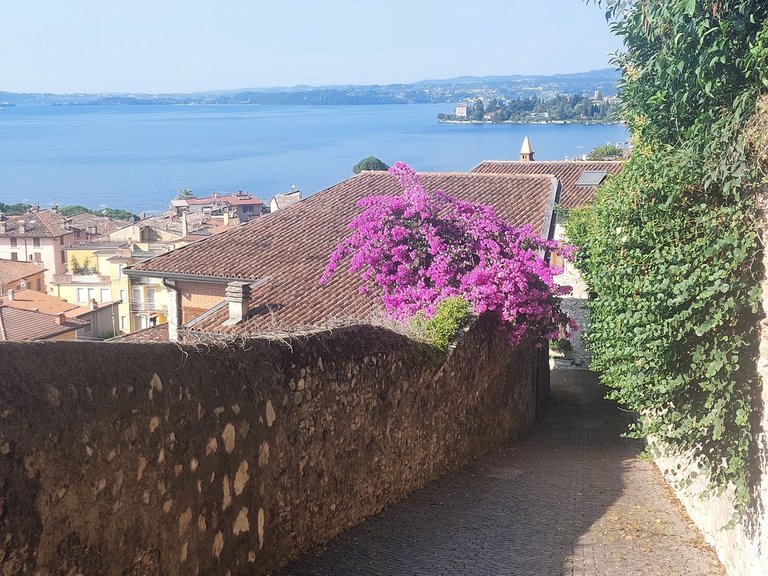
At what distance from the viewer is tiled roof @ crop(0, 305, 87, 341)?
47.2 meters

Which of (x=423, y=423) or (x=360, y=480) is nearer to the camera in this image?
(x=360, y=480)

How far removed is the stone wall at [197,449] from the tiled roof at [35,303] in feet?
160

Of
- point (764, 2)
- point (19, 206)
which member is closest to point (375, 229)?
point (764, 2)

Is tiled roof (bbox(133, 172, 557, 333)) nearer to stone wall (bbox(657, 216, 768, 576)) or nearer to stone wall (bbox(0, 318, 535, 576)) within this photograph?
stone wall (bbox(0, 318, 535, 576))

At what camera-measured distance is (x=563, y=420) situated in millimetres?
19406

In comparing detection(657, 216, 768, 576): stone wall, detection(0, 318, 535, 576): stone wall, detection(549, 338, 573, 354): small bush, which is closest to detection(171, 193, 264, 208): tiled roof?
detection(549, 338, 573, 354): small bush

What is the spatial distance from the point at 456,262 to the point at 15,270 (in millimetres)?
61087

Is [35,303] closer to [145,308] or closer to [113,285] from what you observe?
[145,308]

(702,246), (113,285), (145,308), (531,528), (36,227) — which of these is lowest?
(113,285)

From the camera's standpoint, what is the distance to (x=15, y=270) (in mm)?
68438

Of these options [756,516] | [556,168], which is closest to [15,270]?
[556,168]

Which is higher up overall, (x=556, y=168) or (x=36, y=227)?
(x=556, y=168)

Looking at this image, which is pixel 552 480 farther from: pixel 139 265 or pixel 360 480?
pixel 139 265

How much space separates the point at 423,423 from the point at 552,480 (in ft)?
7.27
